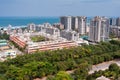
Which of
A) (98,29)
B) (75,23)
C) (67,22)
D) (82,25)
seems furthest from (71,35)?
(67,22)

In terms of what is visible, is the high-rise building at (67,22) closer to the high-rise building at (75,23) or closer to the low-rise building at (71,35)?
the high-rise building at (75,23)

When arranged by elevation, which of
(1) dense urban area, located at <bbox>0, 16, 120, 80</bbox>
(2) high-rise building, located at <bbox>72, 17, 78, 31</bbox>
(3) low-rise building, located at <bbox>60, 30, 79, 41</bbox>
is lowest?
(1) dense urban area, located at <bbox>0, 16, 120, 80</bbox>

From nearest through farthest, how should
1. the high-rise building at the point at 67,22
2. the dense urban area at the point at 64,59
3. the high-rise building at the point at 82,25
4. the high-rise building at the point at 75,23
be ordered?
the dense urban area at the point at 64,59 → the high-rise building at the point at 82,25 → the high-rise building at the point at 75,23 → the high-rise building at the point at 67,22

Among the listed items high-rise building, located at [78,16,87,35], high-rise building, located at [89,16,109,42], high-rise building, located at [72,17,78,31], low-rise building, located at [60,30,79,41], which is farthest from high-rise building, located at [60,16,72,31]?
Answer: high-rise building, located at [89,16,109,42]

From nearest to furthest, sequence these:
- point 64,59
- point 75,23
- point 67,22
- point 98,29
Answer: point 64,59, point 98,29, point 75,23, point 67,22

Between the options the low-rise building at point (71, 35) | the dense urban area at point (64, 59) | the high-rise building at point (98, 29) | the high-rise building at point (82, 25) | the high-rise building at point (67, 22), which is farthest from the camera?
the high-rise building at point (67, 22)

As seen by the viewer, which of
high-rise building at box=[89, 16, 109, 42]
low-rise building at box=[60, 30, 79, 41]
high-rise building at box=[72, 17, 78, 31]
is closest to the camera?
low-rise building at box=[60, 30, 79, 41]

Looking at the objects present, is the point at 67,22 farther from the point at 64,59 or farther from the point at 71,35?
the point at 64,59

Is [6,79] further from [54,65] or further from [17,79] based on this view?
[54,65]

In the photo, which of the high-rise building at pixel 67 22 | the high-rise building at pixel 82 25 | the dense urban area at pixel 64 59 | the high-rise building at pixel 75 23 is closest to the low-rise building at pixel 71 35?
the dense urban area at pixel 64 59

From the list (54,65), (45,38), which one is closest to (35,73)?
(54,65)

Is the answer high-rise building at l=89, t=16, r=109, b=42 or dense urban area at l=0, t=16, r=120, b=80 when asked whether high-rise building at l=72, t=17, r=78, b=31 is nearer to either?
dense urban area at l=0, t=16, r=120, b=80
